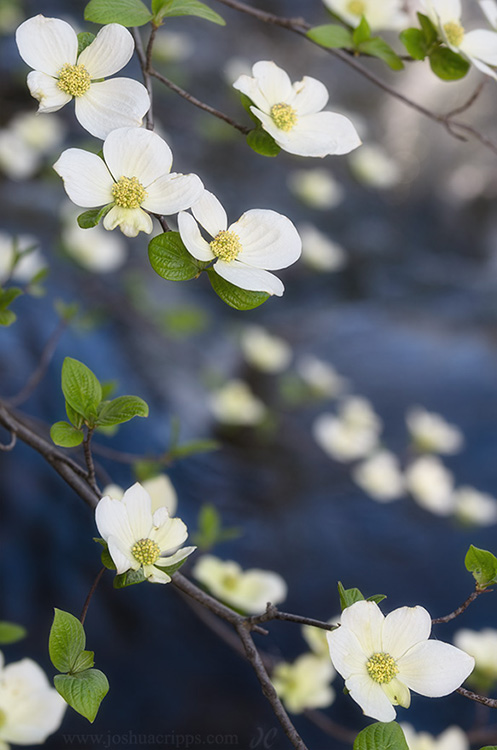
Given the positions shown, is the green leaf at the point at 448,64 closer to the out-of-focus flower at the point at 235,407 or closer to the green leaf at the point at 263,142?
the green leaf at the point at 263,142

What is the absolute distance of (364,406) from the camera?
5.59ft

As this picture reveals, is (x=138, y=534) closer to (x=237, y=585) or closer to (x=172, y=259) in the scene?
(x=172, y=259)

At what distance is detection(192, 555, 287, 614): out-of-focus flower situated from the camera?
0.74m

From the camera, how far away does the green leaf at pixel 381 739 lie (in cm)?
36

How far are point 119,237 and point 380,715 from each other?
1.55 metres

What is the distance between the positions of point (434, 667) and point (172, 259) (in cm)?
27

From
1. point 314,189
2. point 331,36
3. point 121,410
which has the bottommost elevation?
point 121,410

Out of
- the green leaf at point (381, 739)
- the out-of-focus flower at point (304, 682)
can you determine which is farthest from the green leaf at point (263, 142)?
the out-of-focus flower at point (304, 682)

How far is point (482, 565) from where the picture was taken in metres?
0.40

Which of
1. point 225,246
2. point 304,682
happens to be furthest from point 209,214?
point 304,682

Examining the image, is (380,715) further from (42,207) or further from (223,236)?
(42,207)

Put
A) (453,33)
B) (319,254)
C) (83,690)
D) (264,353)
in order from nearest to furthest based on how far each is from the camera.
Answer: (83,690), (453,33), (264,353), (319,254)

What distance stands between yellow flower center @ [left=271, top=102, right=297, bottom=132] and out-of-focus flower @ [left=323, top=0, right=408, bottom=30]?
0.15 m

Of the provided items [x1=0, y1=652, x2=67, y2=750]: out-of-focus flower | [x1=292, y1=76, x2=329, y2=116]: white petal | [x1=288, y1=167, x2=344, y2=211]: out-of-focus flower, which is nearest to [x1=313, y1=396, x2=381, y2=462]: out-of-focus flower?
[x1=288, y1=167, x2=344, y2=211]: out-of-focus flower
